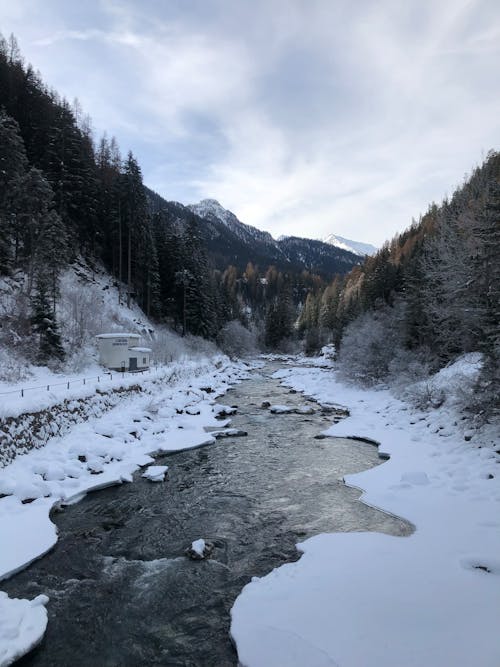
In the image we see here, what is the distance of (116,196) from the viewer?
148 ft

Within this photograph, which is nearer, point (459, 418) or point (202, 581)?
point (202, 581)

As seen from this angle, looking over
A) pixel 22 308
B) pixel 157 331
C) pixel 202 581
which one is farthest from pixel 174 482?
pixel 157 331

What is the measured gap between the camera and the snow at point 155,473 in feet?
43.6

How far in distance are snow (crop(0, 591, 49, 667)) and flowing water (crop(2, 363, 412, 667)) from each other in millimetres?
174

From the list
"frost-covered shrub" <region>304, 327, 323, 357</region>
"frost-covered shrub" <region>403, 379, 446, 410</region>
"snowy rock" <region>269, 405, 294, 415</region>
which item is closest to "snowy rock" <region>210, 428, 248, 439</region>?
"snowy rock" <region>269, 405, 294, 415</region>

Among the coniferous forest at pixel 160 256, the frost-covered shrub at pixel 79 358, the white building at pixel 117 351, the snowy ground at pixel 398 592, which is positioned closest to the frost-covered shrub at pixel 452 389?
the coniferous forest at pixel 160 256

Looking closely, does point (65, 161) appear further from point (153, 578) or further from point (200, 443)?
point (153, 578)

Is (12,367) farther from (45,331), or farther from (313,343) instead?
(313,343)

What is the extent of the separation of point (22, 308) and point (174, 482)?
20560mm

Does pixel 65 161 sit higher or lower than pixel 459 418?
higher

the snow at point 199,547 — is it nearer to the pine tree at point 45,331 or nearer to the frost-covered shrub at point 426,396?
the frost-covered shrub at point 426,396

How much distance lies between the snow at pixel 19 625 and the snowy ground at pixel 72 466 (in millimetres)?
13

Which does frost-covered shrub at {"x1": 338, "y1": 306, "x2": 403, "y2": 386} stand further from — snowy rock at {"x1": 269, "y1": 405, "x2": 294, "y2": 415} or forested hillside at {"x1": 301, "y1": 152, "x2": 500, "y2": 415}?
snowy rock at {"x1": 269, "y1": 405, "x2": 294, "y2": 415}

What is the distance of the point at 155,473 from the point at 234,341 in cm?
5978
